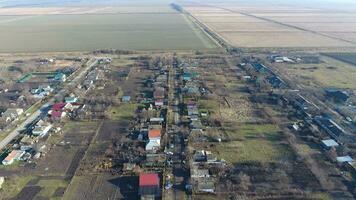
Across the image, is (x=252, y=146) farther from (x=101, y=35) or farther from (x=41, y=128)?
(x=101, y=35)

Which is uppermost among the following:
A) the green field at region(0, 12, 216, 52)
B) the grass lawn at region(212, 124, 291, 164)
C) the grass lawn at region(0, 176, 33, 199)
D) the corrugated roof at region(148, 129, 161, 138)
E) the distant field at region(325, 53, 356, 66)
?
the green field at region(0, 12, 216, 52)

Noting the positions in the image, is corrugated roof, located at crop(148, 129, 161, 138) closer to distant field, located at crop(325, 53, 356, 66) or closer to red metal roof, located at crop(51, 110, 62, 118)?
red metal roof, located at crop(51, 110, 62, 118)

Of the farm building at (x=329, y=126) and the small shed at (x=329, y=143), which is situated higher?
the farm building at (x=329, y=126)

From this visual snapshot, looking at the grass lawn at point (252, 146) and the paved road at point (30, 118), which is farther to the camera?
the paved road at point (30, 118)

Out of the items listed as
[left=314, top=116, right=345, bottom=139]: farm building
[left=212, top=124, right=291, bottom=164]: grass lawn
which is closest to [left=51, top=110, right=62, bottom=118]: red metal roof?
[left=212, top=124, right=291, bottom=164]: grass lawn

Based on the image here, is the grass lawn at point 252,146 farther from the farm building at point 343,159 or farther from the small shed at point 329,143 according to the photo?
the farm building at point 343,159

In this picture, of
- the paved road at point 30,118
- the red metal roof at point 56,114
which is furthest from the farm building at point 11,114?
the red metal roof at point 56,114
